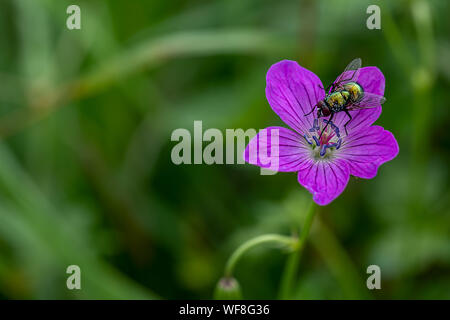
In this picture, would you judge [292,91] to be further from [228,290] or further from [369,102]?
[228,290]

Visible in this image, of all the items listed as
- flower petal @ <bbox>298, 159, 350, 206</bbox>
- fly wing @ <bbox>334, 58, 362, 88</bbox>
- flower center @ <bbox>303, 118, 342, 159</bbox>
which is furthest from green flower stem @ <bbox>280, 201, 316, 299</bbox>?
fly wing @ <bbox>334, 58, 362, 88</bbox>

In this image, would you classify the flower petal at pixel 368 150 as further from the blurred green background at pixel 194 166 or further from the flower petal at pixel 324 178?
the blurred green background at pixel 194 166

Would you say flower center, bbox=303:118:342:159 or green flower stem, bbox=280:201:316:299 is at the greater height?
flower center, bbox=303:118:342:159

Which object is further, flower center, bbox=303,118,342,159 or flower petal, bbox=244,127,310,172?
flower center, bbox=303,118,342,159

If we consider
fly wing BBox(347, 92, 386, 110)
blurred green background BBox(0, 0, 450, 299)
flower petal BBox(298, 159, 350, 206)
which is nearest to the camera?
flower petal BBox(298, 159, 350, 206)

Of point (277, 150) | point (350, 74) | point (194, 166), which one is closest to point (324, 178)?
point (277, 150)

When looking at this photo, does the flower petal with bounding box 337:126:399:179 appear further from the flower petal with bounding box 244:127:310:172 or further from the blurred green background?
the blurred green background
